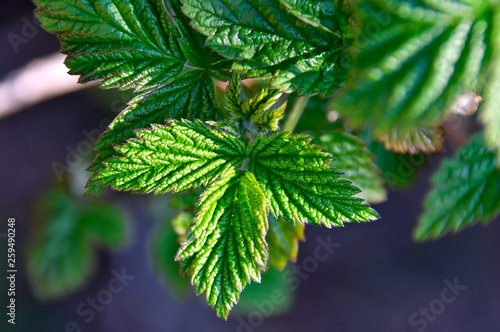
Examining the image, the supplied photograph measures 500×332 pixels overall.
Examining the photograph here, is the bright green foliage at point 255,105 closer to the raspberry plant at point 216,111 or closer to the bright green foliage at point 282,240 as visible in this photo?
the raspberry plant at point 216,111

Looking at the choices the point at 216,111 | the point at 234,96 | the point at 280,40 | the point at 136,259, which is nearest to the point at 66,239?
the point at 136,259

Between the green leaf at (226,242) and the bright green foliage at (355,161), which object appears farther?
the bright green foliage at (355,161)

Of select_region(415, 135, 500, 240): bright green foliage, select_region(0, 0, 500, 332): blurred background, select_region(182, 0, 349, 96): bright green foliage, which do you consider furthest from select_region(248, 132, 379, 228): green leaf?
select_region(0, 0, 500, 332): blurred background

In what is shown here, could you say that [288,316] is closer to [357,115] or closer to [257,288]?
[257,288]

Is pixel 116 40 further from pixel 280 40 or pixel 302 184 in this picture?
pixel 302 184

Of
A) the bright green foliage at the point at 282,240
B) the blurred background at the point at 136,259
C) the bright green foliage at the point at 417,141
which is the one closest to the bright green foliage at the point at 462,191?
the bright green foliage at the point at 417,141

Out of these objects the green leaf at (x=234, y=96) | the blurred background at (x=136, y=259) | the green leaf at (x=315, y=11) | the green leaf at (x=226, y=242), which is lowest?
the blurred background at (x=136, y=259)

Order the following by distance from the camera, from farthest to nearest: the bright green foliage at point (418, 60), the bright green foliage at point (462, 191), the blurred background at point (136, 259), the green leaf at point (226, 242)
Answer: the blurred background at point (136, 259) → the bright green foliage at point (462, 191) → the green leaf at point (226, 242) → the bright green foliage at point (418, 60)
